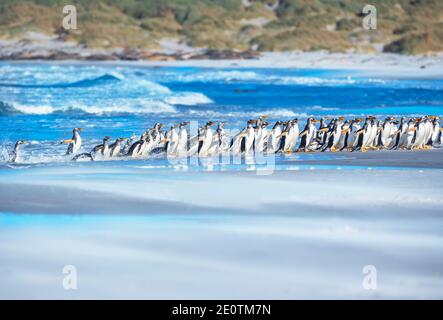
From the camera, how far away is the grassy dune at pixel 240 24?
53.0 meters

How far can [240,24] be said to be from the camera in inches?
2499

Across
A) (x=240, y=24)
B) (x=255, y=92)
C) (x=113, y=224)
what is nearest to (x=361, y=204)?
(x=113, y=224)

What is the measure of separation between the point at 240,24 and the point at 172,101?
140 feet

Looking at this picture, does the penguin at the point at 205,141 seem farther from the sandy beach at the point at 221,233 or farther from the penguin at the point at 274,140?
the sandy beach at the point at 221,233

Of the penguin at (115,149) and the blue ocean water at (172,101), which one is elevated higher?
the blue ocean water at (172,101)

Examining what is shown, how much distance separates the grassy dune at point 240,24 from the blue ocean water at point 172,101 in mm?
18584

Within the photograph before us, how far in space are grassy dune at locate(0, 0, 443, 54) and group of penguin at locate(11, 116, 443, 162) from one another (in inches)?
1384

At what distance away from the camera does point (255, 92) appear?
25891 millimetres

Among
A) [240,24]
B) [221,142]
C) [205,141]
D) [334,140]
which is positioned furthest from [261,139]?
[240,24]

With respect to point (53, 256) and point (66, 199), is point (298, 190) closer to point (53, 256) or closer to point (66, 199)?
point (66, 199)

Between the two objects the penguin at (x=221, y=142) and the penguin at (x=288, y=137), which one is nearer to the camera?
the penguin at (x=221, y=142)

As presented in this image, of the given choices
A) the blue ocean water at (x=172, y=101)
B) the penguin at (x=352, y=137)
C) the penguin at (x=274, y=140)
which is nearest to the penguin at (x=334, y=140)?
the penguin at (x=352, y=137)

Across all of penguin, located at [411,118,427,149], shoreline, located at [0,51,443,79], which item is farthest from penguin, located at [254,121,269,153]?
shoreline, located at [0,51,443,79]

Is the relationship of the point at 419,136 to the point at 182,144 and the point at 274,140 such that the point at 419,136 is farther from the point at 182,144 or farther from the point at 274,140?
the point at 182,144
